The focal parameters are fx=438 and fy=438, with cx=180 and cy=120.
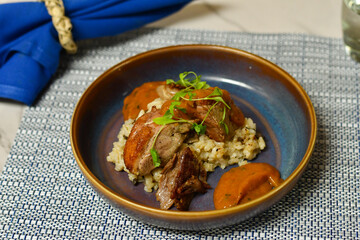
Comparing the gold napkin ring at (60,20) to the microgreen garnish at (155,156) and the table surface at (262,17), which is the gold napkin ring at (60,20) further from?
the microgreen garnish at (155,156)

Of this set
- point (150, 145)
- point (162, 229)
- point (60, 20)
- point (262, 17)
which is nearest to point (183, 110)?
point (150, 145)

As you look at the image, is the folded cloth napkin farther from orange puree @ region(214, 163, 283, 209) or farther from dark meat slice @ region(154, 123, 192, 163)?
orange puree @ region(214, 163, 283, 209)

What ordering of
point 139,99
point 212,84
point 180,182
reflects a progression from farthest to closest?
point 212,84, point 139,99, point 180,182

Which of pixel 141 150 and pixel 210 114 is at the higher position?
pixel 210 114

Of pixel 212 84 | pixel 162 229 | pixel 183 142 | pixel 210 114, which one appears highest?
pixel 210 114

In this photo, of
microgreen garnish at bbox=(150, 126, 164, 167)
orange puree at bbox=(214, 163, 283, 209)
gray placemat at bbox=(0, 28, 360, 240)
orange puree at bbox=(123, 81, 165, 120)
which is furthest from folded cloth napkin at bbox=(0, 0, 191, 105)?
orange puree at bbox=(214, 163, 283, 209)

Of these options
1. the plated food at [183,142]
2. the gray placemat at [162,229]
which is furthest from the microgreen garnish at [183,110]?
the gray placemat at [162,229]

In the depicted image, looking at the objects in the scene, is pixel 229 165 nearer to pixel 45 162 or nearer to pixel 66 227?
pixel 66 227

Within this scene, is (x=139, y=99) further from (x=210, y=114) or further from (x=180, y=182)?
(x=180, y=182)
